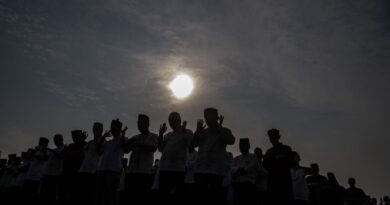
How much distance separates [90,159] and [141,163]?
201 centimetres

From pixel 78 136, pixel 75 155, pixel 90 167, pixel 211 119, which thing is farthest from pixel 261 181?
pixel 78 136

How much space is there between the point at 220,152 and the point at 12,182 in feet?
36.6

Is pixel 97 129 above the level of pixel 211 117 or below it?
above

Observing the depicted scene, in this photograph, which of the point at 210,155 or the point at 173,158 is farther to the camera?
the point at 173,158

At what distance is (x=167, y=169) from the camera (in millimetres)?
6727

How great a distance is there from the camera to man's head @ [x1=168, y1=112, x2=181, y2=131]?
7199mm

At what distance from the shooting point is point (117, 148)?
795 cm

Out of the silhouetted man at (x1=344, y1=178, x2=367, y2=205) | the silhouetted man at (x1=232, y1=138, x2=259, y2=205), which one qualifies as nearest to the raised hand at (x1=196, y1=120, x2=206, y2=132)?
the silhouetted man at (x1=232, y1=138, x2=259, y2=205)

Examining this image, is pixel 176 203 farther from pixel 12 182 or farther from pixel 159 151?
pixel 12 182

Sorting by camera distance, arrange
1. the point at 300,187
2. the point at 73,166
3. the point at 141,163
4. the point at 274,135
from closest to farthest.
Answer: the point at 141,163, the point at 274,135, the point at 73,166, the point at 300,187

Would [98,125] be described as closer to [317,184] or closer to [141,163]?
[141,163]

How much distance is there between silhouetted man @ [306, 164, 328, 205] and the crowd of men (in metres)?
2.27

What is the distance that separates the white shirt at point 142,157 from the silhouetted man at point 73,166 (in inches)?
78.6

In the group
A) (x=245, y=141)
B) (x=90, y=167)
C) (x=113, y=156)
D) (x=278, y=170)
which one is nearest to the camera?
(x=278, y=170)
